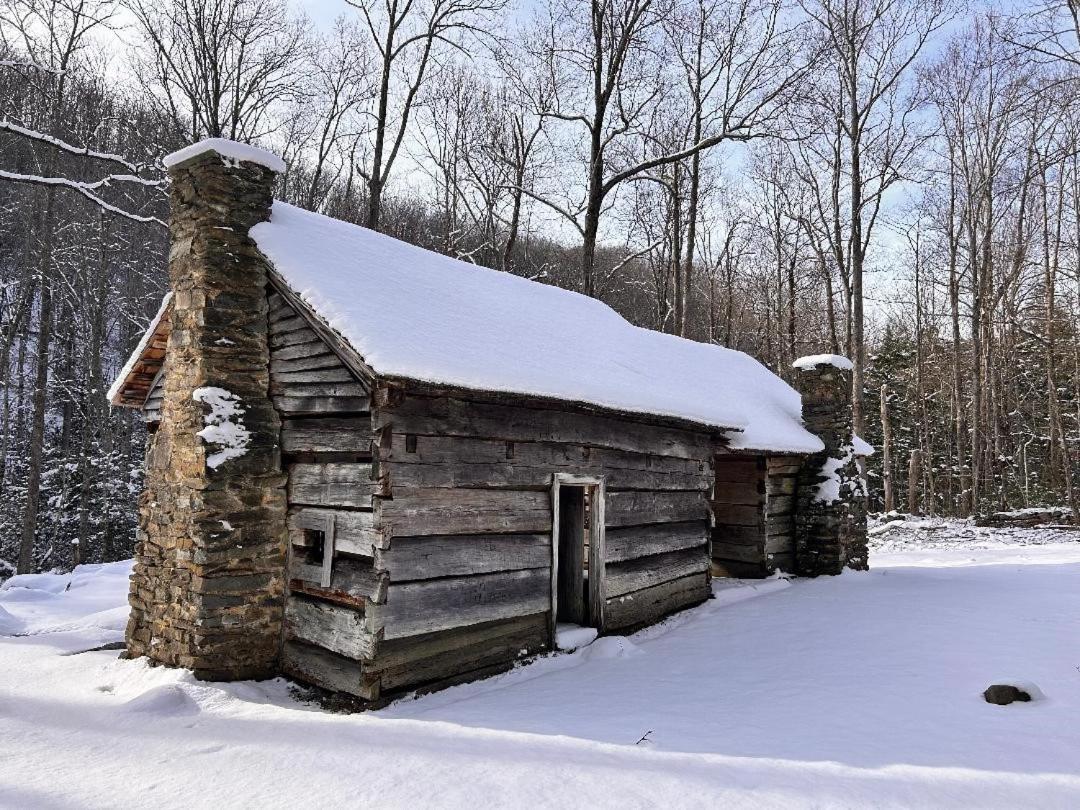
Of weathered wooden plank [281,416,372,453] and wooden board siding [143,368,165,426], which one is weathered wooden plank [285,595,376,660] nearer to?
weathered wooden plank [281,416,372,453]

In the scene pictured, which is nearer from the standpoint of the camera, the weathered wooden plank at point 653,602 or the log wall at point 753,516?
the weathered wooden plank at point 653,602

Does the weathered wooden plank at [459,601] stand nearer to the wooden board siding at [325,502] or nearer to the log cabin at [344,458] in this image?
the log cabin at [344,458]

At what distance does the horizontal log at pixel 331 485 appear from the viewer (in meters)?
6.22

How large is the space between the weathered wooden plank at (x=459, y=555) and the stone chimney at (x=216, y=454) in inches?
62.7

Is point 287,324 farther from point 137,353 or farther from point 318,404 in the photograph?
point 137,353

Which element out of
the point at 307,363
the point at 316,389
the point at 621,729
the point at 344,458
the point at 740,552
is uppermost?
the point at 307,363

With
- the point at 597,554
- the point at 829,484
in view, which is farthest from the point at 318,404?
the point at 829,484

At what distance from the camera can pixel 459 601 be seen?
6.59 m

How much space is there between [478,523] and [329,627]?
165cm

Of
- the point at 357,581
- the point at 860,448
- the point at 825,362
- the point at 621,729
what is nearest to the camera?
the point at 621,729

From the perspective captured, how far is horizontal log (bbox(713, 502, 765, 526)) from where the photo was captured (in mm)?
12570

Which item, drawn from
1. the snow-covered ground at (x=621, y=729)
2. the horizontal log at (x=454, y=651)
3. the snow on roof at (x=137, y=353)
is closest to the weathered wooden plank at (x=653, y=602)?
the snow-covered ground at (x=621, y=729)

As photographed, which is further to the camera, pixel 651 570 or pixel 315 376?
pixel 651 570

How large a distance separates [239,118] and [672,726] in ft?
58.6
